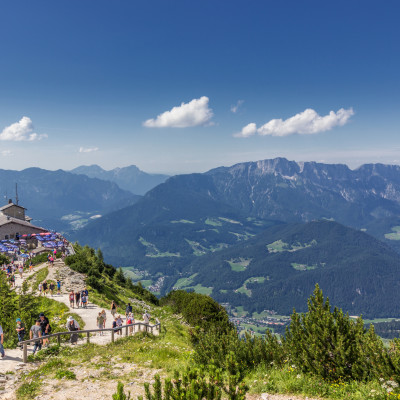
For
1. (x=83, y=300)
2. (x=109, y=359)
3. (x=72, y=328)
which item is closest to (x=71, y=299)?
(x=83, y=300)

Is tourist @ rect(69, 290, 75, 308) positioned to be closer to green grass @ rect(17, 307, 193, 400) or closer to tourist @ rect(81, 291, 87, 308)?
tourist @ rect(81, 291, 87, 308)

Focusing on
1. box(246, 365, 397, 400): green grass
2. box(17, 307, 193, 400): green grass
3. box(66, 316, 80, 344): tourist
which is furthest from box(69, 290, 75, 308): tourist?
box(246, 365, 397, 400): green grass

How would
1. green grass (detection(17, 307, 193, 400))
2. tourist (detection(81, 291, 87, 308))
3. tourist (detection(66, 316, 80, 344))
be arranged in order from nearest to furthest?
green grass (detection(17, 307, 193, 400))
tourist (detection(66, 316, 80, 344))
tourist (detection(81, 291, 87, 308))

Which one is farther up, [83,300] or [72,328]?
[72,328]

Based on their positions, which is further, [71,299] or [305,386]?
[71,299]

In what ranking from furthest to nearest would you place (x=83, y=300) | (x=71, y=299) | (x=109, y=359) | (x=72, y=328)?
1. (x=83, y=300)
2. (x=71, y=299)
3. (x=72, y=328)
4. (x=109, y=359)

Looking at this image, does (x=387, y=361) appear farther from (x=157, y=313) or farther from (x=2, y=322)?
(x=157, y=313)

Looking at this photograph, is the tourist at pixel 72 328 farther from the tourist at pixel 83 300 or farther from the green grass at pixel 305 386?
the green grass at pixel 305 386

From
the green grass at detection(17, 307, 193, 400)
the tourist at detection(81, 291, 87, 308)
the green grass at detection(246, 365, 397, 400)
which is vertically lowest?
the tourist at detection(81, 291, 87, 308)

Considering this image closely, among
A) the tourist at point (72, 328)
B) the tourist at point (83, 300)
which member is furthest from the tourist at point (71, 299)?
the tourist at point (72, 328)

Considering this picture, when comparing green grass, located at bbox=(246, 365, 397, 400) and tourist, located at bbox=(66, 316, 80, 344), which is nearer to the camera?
green grass, located at bbox=(246, 365, 397, 400)

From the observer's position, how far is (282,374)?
38.0ft

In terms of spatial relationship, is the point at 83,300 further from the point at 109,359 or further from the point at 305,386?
the point at 305,386

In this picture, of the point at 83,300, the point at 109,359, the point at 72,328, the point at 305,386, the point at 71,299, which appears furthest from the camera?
the point at 83,300
